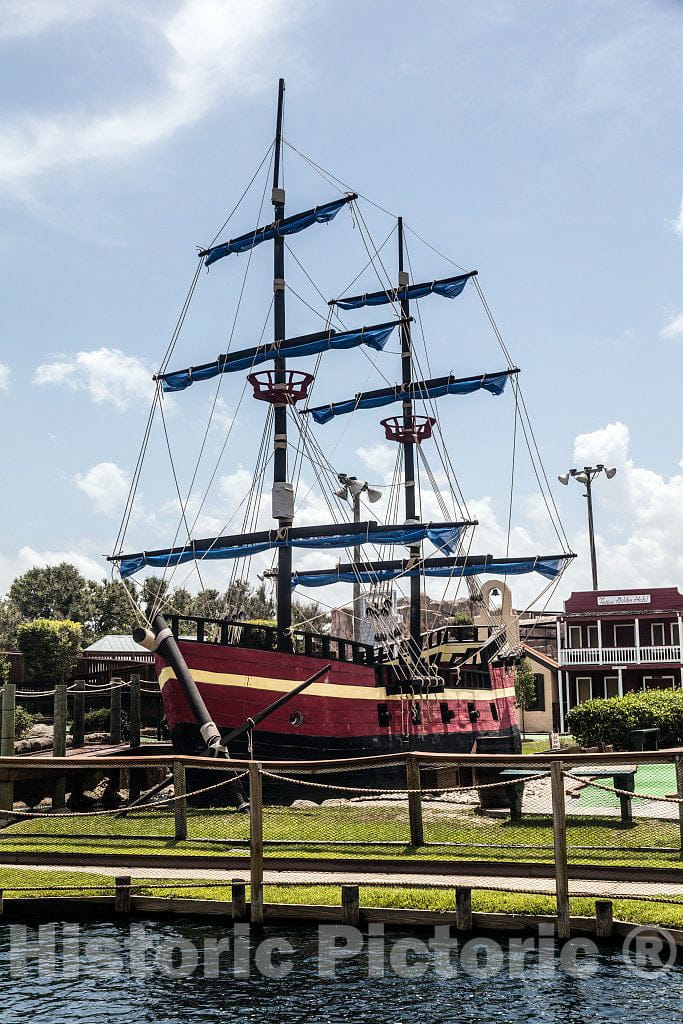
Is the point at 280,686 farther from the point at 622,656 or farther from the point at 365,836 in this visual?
the point at 622,656

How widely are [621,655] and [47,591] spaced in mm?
51647

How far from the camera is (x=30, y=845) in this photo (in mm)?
14523

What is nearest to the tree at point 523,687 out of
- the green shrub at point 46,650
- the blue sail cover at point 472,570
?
the blue sail cover at point 472,570

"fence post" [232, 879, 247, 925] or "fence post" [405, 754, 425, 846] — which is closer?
"fence post" [232, 879, 247, 925]

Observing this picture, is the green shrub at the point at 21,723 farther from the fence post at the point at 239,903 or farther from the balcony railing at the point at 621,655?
the balcony railing at the point at 621,655

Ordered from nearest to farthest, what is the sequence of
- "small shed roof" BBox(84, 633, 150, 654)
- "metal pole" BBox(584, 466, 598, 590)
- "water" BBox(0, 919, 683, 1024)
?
"water" BBox(0, 919, 683, 1024)
"small shed roof" BBox(84, 633, 150, 654)
"metal pole" BBox(584, 466, 598, 590)

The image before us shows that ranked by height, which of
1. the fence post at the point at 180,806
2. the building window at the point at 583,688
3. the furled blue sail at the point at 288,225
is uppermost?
the furled blue sail at the point at 288,225

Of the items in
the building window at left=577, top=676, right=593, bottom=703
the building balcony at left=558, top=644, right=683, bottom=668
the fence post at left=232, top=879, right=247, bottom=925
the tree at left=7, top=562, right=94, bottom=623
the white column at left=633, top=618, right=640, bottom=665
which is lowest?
the fence post at left=232, top=879, right=247, bottom=925

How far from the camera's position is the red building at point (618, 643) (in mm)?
44938

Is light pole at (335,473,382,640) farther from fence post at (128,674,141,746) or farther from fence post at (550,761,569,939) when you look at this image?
fence post at (550,761,569,939)

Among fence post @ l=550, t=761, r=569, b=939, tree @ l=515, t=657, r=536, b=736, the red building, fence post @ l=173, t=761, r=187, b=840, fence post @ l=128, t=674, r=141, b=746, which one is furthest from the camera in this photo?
tree @ l=515, t=657, r=536, b=736

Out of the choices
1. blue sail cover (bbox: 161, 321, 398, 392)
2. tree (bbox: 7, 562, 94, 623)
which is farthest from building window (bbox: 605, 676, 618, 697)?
tree (bbox: 7, 562, 94, 623)

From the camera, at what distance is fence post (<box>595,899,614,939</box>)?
32.3ft

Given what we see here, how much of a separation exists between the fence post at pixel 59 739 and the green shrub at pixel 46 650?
80.7ft
